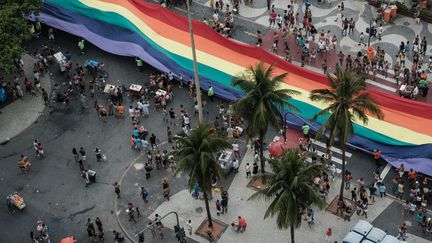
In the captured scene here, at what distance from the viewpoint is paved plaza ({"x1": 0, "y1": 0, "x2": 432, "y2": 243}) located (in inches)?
1925

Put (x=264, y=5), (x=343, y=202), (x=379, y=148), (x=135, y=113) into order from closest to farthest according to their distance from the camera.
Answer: (x=343, y=202) → (x=379, y=148) → (x=135, y=113) → (x=264, y=5)

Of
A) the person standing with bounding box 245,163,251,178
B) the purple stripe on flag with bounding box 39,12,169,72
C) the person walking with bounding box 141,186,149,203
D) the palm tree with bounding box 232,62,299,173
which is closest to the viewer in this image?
the palm tree with bounding box 232,62,299,173

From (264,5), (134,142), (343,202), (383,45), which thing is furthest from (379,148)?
(264,5)

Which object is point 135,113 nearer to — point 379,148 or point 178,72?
point 178,72

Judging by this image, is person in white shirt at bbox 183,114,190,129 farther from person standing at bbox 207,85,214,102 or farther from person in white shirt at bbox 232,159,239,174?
person in white shirt at bbox 232,159,239,174

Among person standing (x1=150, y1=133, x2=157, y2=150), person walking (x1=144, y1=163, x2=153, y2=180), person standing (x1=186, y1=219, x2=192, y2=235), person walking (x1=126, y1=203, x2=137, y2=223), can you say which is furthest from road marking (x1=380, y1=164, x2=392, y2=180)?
person walking (x1=126, y1=203, x2=137, y2=223)

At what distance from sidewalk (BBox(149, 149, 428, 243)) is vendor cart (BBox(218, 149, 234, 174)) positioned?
42.4 inches

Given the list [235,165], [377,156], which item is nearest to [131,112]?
[235,165]

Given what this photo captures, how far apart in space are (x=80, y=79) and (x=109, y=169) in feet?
38.1

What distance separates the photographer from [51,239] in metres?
49.3

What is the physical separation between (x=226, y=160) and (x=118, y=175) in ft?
29.3

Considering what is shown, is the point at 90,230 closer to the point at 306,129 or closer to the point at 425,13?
the point at 306,129

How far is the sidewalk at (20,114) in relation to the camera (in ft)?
193

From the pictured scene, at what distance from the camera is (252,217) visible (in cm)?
4934
